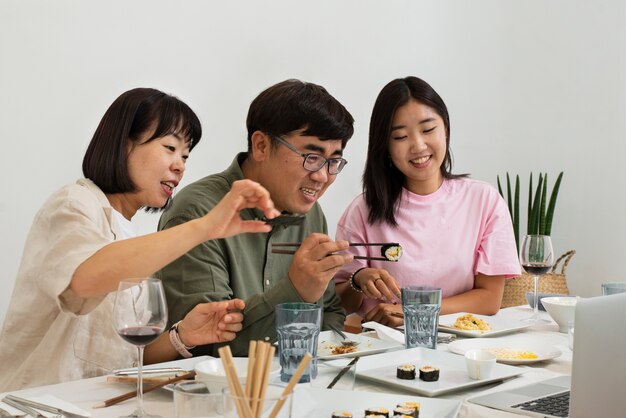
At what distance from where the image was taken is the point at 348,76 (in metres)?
4.50

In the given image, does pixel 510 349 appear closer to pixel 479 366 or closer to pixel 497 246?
pixel 479 366

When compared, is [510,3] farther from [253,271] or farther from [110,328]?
[110,328]

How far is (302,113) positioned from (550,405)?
1123mm

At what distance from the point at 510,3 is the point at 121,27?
2581mm

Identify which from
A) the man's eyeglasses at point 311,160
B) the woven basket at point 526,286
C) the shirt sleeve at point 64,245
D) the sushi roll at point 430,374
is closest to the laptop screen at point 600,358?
the sushi roll at point 430,374

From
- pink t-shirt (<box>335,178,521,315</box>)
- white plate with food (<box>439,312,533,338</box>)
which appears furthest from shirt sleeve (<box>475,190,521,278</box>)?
white plate with food (<box>439,312,533,338</box>)

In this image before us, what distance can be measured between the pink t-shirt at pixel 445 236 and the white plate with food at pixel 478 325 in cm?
49

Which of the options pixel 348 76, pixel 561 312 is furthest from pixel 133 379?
pixel 348 76

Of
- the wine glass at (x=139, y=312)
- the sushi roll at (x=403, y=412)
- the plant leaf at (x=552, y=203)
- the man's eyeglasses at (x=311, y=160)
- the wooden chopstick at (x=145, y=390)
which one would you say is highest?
the man's eyeglasses at (x=311, y=160)

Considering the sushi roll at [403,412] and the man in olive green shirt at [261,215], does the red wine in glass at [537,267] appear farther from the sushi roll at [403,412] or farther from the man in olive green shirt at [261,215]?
the sushi roll at [403,412]

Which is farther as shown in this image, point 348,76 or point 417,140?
point 348,76

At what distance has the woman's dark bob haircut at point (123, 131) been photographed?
6.47 feet

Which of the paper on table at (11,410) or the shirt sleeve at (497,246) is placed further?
the shirt sleeve at (497,246)

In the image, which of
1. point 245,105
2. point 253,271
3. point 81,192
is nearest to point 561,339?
point 253,271
